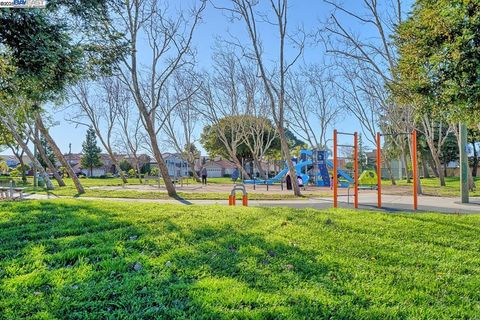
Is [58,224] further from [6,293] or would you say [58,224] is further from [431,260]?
[431,260]

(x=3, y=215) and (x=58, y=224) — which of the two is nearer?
(x=58, y=224)

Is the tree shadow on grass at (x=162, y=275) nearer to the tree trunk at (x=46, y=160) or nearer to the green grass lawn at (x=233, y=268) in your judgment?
the green grass lawn at (x=233, y=268)

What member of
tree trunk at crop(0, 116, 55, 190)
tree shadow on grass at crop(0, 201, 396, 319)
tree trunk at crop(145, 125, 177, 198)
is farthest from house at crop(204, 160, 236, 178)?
tree shadow on grass at crop(0, 201, 396, 319)

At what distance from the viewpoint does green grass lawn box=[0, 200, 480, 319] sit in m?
3.19

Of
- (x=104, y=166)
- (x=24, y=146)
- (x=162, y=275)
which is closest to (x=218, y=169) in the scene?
(x=104, y=166)

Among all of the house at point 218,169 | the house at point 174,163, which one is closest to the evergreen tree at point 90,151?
the house at point 218,169

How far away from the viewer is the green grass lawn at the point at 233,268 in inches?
125

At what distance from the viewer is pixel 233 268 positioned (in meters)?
4.17

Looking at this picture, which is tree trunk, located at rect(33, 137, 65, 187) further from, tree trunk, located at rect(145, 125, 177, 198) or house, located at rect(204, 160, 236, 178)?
house, located at rect(204, 160, 236, 178)

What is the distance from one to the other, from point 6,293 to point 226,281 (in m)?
2.14

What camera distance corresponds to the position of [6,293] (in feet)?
11.0

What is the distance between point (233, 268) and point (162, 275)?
0.84 metres

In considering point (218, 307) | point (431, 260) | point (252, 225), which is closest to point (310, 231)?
point (252, 225)

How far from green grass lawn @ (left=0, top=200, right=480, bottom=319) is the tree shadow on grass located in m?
0.01
